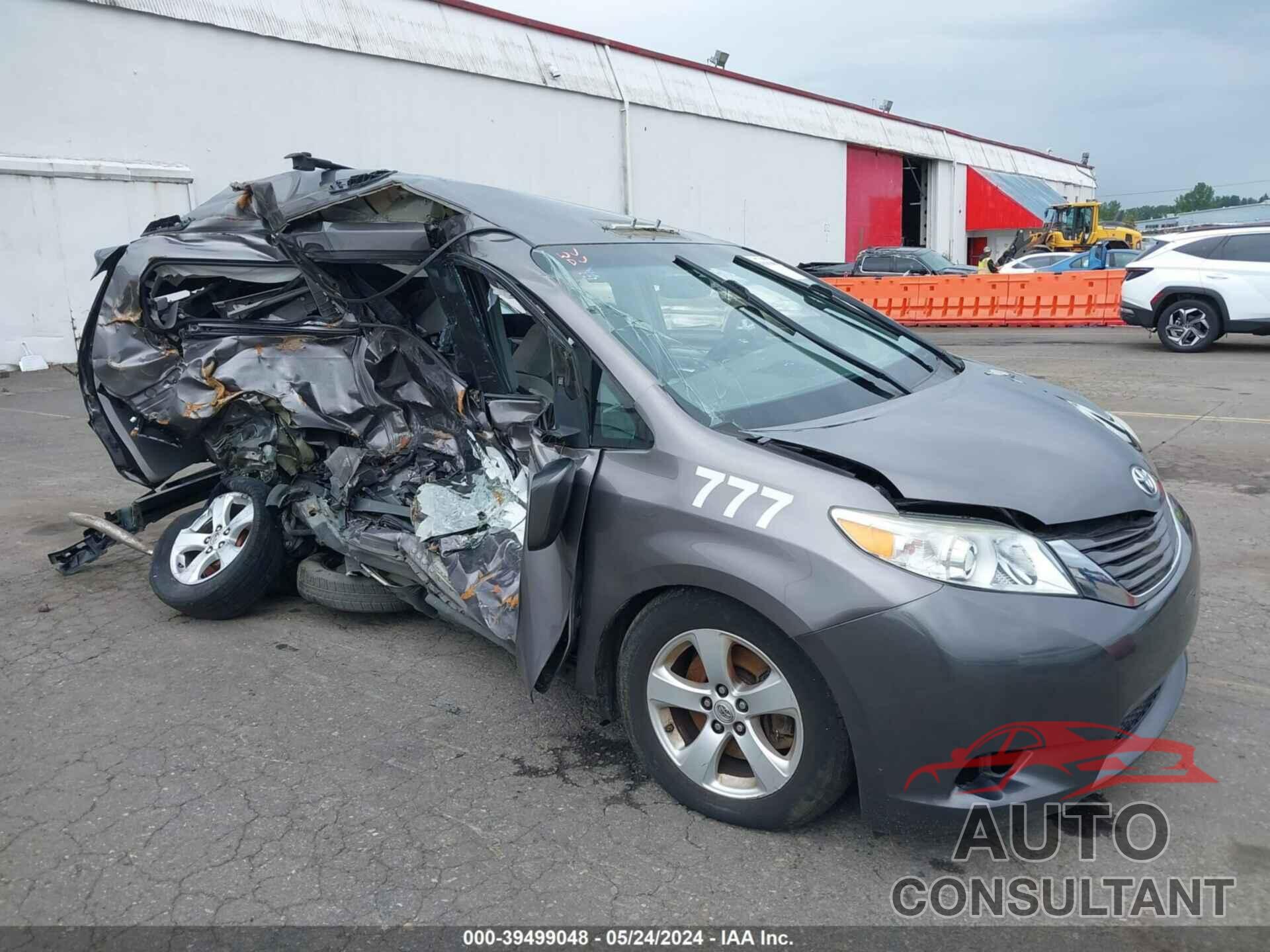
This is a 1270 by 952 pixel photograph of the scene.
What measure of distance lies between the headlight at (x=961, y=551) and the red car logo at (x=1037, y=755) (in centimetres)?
35

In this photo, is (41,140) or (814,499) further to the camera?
(41,140)

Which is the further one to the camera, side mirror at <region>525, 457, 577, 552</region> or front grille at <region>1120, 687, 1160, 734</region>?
side mirror at <region>525, 457, 577, 552</region>

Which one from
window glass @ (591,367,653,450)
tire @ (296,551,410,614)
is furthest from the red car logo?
tire @ (296,551,410,614)

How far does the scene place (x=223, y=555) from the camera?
4.69 meters

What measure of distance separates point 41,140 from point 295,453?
48.5 ft

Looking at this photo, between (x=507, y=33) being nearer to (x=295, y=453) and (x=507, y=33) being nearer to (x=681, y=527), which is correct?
(x=295, y=453)

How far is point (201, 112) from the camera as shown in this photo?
707 inches

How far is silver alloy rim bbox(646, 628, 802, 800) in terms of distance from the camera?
8.94 feet

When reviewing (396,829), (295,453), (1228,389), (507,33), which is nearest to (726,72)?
(507,33)

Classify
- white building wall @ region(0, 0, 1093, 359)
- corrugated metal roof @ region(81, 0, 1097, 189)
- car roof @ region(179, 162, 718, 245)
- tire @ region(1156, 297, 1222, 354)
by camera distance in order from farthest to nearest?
corrugated metal roof @ region(81, 0, 1097, 189), white building wall @ region(0, 0, 1093, 359), tire @ region(1156, 297, 1222, 354), car roof @ region(179, 162, 718, 245)

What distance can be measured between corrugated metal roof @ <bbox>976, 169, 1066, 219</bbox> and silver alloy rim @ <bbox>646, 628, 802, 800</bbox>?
46.7 m

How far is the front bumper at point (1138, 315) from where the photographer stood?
44.4ft
